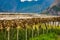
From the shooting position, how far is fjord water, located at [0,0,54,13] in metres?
7.47

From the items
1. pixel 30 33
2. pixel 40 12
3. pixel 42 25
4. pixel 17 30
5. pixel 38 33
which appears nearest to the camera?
pixel 17 30

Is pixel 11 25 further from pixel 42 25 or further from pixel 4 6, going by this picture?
pixel 4 6

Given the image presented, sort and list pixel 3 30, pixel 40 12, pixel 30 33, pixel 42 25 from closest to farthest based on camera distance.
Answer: pixel 3 30
pixel 30 33
pixel 42 25
pixel 40 12

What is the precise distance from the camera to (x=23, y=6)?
7.59m

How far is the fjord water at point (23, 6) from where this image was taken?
7.47 m

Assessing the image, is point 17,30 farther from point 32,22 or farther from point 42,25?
point 42,25

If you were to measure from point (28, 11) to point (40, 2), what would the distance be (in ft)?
1.62

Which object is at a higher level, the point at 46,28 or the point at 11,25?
the point at 11,25

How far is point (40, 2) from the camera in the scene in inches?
296

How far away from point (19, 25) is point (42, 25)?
4.20ft

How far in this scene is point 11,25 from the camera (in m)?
3.54

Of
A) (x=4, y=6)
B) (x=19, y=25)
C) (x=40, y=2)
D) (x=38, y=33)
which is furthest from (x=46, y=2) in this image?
(x=19, y=25)

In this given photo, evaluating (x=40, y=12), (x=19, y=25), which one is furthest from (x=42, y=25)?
(x=40, y=12)

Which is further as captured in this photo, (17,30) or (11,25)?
(17,30)
